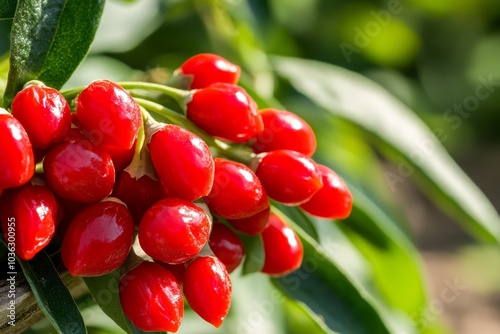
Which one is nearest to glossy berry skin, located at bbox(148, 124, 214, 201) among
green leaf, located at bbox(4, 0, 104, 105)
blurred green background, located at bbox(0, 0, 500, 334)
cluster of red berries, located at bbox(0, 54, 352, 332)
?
cluster of red berries, located at bbox(0, 54, 352, 332)

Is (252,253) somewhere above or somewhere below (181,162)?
below

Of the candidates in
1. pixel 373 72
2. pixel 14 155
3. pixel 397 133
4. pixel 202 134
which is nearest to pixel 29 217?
pixel 14 155

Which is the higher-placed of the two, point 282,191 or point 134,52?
point 282,191

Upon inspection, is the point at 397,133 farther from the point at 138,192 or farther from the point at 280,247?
the point at 138,192

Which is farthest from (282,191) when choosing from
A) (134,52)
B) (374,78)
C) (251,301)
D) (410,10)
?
(410,10)

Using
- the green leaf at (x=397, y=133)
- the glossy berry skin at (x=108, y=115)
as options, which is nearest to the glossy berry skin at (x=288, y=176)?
the glossy berry skin at (x=108, y=115)

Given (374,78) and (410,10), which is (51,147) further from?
(410,10)
